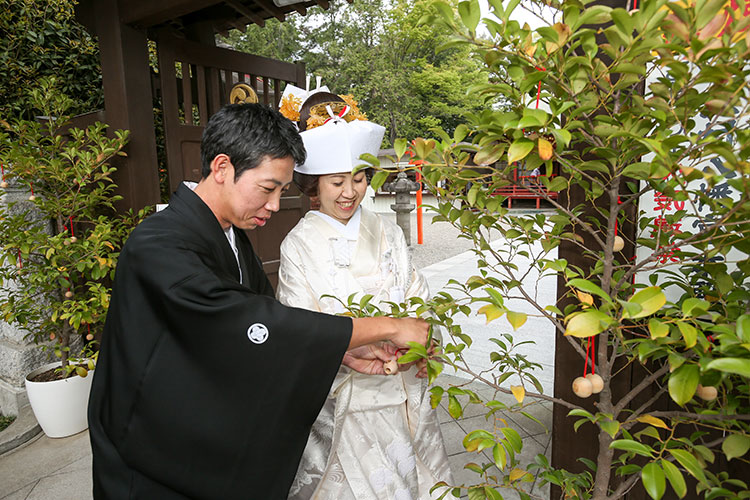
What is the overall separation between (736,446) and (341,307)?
1.21m

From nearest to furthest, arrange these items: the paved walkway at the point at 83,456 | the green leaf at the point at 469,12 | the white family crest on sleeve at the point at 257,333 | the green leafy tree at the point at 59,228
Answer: the green leaf at the point at 469,12 → the white family crest on sleeve at the point at 257,333 → the paved walkway at the point at 83,456 → the green leafy tree at the point at 59,228

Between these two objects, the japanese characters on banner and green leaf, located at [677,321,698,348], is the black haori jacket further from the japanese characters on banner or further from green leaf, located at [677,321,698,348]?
the japanese characters on banner

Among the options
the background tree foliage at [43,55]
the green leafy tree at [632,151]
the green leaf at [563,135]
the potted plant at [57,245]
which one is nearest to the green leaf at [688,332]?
the green leafy tree at [632,151]

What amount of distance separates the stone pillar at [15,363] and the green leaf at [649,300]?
4.06 metres

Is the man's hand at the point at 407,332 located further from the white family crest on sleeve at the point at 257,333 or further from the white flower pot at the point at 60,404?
the white flower pot at the point at 60,404

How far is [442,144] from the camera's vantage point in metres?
0.98

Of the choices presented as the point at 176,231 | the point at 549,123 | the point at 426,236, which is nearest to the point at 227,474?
the point at 176,231

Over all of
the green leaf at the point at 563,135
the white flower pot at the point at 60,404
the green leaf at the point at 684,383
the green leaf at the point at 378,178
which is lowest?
the white flower pot at the point at 60,404

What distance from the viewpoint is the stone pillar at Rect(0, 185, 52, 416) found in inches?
134

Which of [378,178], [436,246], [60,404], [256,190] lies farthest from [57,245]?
[436,246]

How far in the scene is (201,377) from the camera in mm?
1247

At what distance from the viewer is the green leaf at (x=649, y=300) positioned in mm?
648

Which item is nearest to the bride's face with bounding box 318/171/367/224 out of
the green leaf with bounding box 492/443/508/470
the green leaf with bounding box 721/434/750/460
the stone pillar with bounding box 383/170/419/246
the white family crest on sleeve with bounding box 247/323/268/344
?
the white family crest on sleeve with bounding box 247/323/268/344

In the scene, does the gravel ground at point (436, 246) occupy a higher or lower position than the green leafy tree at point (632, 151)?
lower
